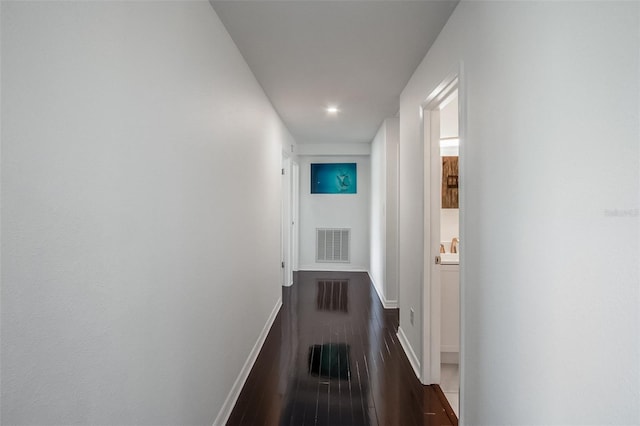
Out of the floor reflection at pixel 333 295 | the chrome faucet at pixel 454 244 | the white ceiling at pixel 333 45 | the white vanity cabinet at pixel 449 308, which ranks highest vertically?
the white ceiling at pixel 333 45

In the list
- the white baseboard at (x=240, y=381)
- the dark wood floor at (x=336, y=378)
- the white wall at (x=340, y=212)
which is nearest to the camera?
the white baseboard at (x=240, y=381)

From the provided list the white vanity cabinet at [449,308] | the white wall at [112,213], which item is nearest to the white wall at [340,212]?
the white vanity cabinet at [449,308]

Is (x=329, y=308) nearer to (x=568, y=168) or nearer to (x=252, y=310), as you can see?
(x=252, y=310)

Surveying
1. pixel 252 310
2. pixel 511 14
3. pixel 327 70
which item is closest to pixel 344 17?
pixel 327 70

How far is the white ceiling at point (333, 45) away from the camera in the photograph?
71.1 inches

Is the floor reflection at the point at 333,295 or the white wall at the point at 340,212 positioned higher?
the white wall at the point at 340,212

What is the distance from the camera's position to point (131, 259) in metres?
1.08

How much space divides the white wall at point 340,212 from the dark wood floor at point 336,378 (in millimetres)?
2359

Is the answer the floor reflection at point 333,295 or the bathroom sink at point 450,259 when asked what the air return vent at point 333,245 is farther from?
the bathroom sink at point 450,259

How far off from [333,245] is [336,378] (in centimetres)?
398

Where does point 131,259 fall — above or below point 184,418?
above

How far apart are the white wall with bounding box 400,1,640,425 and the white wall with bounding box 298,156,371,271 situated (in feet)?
15.4

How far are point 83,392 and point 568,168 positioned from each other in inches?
58.9

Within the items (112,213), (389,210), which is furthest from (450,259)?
(112,213)
